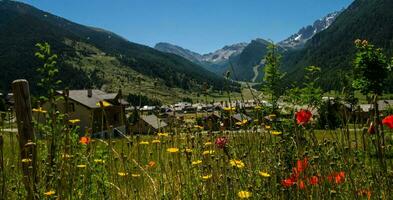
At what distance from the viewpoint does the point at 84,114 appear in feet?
257

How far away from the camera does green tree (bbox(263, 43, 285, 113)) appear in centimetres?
731

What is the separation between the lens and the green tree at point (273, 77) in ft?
24.0

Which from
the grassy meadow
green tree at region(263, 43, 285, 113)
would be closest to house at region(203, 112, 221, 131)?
the grassy meadow

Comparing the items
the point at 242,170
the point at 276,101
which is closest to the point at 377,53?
the point at 276,101

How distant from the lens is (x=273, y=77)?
7.54m

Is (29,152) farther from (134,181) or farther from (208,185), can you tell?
(208,185)

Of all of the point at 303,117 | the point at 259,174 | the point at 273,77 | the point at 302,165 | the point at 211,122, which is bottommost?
the point at 259,174

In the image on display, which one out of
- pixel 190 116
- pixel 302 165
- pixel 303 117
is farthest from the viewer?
pixel 190 116

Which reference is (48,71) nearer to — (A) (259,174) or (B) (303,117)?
(A) (259,174)

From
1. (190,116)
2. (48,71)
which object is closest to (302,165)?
(48,71)

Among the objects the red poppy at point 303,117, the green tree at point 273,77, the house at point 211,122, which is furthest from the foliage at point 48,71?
the green tree at point 273,77

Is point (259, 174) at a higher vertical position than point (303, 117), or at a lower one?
lower

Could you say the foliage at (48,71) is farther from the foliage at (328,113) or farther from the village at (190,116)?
the foliage at (328,113)

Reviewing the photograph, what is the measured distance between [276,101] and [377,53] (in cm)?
2125
